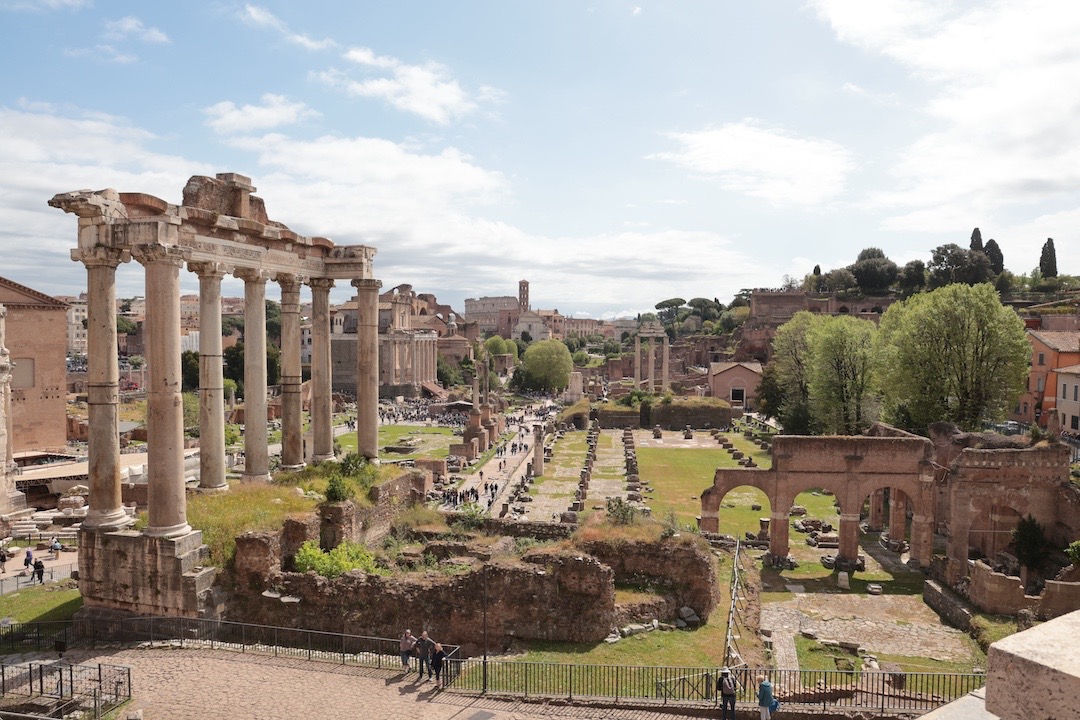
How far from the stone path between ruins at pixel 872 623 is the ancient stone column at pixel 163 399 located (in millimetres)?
14596

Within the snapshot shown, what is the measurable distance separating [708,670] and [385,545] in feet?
32.6

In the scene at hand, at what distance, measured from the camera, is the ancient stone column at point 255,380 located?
20031mm

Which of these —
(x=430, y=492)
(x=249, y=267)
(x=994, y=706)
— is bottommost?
(x=430, y=492)

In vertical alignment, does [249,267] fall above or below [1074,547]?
above

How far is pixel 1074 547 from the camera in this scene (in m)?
21.6

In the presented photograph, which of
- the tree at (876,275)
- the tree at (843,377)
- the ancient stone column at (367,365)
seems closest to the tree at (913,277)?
the tree at (876,275)

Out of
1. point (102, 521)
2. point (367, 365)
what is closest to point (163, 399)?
point (102, 521)

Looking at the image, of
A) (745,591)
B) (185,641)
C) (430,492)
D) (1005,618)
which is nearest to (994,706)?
(185,641)

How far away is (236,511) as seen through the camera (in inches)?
672

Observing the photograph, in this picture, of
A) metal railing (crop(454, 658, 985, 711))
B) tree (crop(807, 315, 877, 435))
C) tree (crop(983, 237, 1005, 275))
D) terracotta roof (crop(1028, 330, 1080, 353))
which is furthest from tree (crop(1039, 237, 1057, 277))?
metal railing (crop(454, 658, 985, 711))

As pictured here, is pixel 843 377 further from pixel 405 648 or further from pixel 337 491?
pixel 405 648

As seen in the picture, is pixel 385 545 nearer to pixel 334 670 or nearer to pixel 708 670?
pixel 334 670

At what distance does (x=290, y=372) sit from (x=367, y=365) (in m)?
2.28

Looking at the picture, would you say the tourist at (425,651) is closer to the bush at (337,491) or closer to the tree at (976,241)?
the bush at (337,491)
